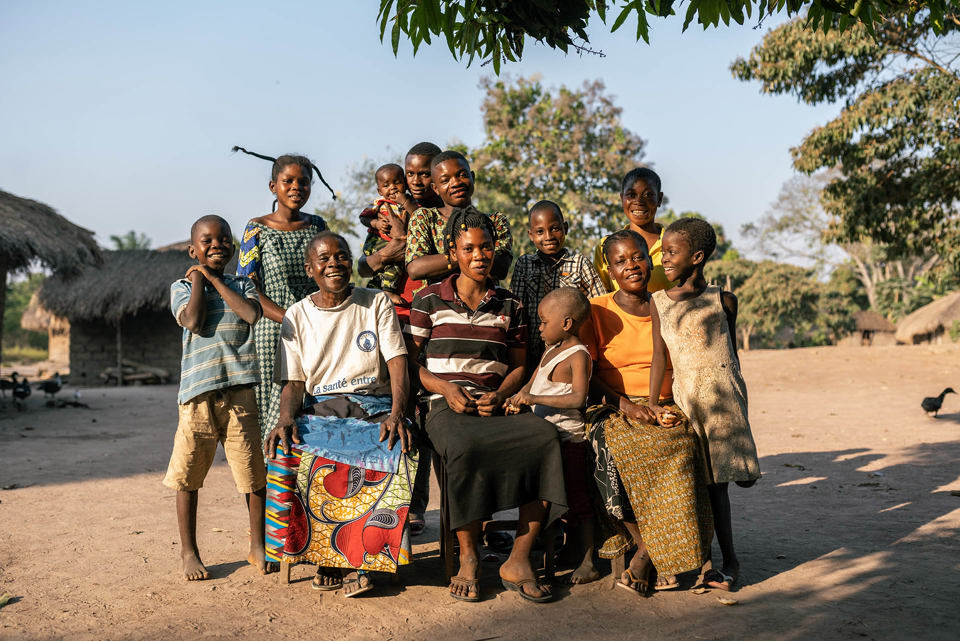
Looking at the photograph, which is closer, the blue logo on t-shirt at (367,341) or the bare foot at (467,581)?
the bare foot at (467,581)

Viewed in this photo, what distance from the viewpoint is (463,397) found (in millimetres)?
3719

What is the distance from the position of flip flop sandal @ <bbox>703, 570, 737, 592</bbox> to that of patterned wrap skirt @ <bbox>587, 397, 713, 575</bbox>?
7 centimetres

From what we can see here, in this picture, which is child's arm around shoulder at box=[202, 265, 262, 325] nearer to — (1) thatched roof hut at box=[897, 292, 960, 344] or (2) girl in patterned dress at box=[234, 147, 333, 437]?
(2) girl in patterned dress at box=[234, 147, 333, 437]

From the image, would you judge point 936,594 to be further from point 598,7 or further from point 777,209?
point 777,209

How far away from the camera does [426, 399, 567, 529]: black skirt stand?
11.6 ft

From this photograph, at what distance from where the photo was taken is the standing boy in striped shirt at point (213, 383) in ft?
12.8

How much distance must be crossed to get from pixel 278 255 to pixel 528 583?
222 cm

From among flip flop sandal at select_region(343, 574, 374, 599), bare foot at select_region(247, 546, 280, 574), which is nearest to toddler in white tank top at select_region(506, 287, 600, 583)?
flip flop sandal at select_region(343, 574, 374, 599)

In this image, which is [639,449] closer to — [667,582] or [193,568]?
[667,582]

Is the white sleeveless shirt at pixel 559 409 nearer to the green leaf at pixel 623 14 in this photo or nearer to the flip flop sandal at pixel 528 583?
the flip flop sandal at pixel 528 583

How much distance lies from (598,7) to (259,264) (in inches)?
90.1

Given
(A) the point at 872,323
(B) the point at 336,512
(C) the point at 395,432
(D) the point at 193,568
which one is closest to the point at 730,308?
(C) the point at 395,432

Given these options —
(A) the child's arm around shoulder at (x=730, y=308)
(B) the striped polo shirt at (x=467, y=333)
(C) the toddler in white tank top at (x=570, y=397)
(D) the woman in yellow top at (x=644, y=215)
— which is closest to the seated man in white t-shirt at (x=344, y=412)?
(B) the striped polo shirt at (x=467, y=333)

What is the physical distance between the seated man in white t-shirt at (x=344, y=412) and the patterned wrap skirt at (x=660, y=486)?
3.28 feet
